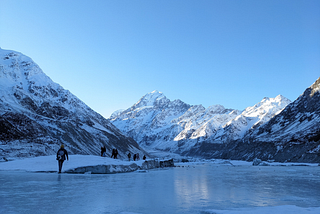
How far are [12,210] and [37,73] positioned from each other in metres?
143

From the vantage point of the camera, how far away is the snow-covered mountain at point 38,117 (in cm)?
7244

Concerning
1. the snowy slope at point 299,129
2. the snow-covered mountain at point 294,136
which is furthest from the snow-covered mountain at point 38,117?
the snowy slope at point 299,129

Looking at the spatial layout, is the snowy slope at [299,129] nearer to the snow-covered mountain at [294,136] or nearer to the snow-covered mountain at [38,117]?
the snow-covered mountain at [294,136]

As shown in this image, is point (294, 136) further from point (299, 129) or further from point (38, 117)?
point (38, 117)

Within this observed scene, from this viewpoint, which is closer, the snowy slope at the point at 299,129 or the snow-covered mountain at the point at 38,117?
the snow-covered mountain at the point at 38,117

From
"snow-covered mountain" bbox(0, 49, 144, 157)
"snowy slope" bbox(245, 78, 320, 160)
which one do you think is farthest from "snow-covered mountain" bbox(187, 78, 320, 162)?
"snow-covered mountain" bbox(0, 49, 144, 157)

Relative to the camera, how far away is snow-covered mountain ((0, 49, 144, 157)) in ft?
238

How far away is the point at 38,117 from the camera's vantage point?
98.2 meters

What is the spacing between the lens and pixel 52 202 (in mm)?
7816

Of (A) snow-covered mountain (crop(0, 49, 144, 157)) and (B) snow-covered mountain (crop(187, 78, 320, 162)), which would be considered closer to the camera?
(A) snow-covered mountain (crop(0, 49, 144, 157))

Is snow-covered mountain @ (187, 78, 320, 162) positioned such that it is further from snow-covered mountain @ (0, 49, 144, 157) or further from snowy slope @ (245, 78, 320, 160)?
snow-covered mountain @ (0, 49, 144, 157)

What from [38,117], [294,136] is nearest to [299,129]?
[294,136]

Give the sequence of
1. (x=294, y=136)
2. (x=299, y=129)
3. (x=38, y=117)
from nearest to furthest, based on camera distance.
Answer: (x=294, y=136) < (x=299, y=129) < (x=38, y=117)

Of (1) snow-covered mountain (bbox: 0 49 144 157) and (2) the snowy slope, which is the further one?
(2) the snowy slope
